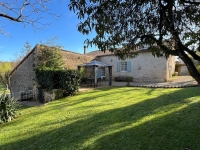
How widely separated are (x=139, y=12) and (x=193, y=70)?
1.88 meters

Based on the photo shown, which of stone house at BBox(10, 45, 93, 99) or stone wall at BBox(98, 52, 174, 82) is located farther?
stone wall at BBox(98, 52, 174, 82)

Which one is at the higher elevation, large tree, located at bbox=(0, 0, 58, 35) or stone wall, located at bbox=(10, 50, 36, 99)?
large tree, located at bbox=(0, 0, 58, 35)

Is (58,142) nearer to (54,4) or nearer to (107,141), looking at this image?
(107,141)

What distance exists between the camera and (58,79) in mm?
10945

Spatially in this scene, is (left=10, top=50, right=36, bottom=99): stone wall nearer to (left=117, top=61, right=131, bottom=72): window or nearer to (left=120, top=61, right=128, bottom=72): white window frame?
(left=117, top=61, right=131, bottom=72): window

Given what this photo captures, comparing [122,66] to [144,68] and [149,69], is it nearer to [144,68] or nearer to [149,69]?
[144,68]

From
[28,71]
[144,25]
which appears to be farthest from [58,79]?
[144,25]

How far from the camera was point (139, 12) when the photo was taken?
11.9ft

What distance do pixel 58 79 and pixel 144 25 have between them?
8595 millimetres

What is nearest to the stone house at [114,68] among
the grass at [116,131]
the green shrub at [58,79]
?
the green shrub at [58,79]

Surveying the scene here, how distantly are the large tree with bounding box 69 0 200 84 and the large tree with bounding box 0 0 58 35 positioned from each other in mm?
3722

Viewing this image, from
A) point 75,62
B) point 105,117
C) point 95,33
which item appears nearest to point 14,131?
point 105,117

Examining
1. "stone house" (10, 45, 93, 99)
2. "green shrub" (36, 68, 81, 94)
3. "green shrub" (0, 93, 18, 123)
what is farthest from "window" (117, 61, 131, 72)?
"green shrub" (0, 93, 18, 123)

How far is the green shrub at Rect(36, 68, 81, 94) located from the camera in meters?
10.6
